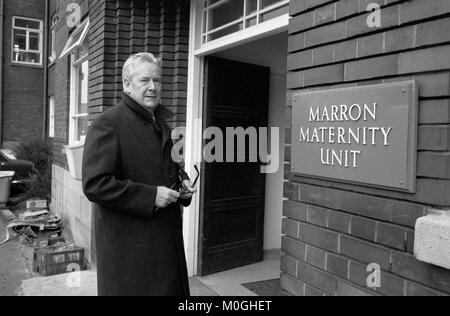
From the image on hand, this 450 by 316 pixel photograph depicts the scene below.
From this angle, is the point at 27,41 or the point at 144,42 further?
the point at 27,41

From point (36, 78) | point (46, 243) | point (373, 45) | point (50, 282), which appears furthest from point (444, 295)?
point (36, 78)

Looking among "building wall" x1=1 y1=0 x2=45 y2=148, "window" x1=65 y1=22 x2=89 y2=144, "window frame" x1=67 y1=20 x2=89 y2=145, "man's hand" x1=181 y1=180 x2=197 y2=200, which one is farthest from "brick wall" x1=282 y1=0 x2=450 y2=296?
"building wall" x1=1 y1=0 x2=45 y2=148

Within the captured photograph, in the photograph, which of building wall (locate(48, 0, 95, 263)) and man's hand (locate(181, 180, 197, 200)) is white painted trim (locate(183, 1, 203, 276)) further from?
man's hand (locate(181, 180, 197, 200))

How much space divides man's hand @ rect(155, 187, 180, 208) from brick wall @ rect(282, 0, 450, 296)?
2.63ft

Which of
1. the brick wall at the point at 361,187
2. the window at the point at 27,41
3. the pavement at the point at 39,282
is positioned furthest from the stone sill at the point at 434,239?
the window at the point at 27,41

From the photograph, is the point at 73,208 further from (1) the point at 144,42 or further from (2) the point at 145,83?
(2) the point at 145,83

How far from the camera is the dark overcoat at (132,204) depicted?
216cm

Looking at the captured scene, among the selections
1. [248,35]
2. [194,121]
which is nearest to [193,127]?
[194,121]

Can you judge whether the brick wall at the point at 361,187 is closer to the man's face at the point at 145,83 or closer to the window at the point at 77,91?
the man's face at the point at 145,83

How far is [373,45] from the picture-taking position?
217 cm

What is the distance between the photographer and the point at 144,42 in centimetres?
509

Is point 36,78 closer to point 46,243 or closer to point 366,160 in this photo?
point 46,243

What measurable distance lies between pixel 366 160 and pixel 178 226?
3.42 feet

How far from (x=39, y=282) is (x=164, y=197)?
3.19m
